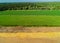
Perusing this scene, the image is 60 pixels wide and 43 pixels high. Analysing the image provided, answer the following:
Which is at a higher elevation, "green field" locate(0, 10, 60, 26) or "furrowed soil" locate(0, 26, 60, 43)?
"green field" locate(0, 10, 60, 26)

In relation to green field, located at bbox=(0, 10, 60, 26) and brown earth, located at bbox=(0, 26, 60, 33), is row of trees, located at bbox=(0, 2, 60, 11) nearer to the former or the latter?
green field, located at bbox=(0, 10, 60, 26)

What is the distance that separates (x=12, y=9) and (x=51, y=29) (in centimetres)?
57

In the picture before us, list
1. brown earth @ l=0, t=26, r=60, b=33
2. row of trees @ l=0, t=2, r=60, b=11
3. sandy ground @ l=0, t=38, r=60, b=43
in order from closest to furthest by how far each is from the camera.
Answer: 1. sandy ground @ l=0, t=38, r=60, b=43
2. brown earth @ l=0, t=26, r=60, b=33
3. row of trees @ l=0, t=2, r=60, b=11

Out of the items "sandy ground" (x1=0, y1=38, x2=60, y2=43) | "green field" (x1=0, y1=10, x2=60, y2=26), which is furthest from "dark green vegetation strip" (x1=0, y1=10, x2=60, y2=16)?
"sandy ground" (x1=0, y1=38, x2=60, y2=43)

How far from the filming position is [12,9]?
217 centimetres

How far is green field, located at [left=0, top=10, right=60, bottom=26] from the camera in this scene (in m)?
2.07

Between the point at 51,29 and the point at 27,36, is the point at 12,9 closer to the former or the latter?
the point at 27,36

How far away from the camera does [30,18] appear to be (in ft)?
6.88

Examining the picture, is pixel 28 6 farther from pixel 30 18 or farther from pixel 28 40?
pixel 28 40

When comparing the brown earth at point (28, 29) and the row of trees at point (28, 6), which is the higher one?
the row of trees at point (28, 6)

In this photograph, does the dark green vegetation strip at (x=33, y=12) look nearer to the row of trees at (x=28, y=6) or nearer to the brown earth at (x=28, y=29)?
the row of trees at (x=28, y=6)

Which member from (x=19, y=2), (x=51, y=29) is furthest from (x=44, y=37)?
(x=19, y=2)

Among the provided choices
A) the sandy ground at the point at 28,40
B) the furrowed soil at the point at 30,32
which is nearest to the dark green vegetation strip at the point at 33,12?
the furrowed soil at the point at 30,32

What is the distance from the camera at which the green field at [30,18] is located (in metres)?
2.07
